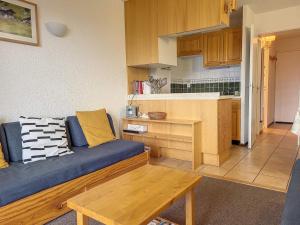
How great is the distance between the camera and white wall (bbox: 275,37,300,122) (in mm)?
6230

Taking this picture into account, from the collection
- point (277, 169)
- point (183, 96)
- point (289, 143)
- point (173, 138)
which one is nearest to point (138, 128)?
point (173, 138)

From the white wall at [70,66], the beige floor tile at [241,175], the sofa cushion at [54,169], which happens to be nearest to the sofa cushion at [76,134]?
the sofa cushion at [54,169]

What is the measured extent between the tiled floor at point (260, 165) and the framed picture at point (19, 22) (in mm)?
2213

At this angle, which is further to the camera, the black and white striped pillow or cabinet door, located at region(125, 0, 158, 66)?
cabinet door, located at region(125, 0, 158, 66)

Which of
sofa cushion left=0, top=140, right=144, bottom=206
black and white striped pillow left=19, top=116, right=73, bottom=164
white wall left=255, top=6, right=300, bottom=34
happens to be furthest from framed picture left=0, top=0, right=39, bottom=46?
white wall left=255, top=6, right=300, bottom=34

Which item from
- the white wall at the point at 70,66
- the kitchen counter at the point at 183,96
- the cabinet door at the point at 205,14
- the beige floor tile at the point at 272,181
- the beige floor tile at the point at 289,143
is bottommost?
the beige floor tile at the point at 272,181

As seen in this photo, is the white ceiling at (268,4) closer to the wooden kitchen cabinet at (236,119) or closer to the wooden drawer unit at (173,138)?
the wooden kitchen cabinet at (236,119)

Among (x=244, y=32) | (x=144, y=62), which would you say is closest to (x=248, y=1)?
(x=244, y=32)

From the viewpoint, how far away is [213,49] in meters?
4.43

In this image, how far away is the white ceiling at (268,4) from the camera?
357 cm

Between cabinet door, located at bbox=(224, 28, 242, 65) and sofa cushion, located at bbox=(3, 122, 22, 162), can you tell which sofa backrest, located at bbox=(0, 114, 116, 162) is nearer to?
sofa cushion, located at bbox=(3, 122, 22, 162)

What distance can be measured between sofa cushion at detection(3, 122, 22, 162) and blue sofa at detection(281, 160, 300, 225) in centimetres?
214

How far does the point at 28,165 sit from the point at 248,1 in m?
3.86

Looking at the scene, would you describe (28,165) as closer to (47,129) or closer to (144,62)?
→ (47,129)
